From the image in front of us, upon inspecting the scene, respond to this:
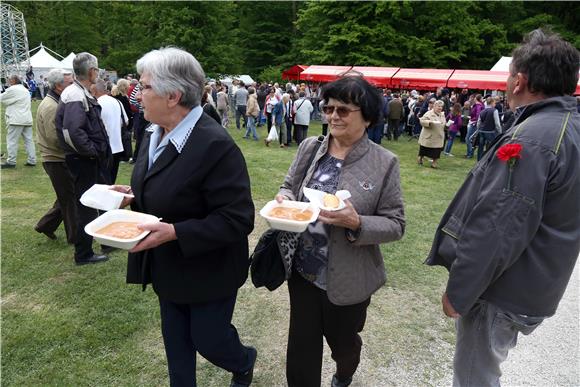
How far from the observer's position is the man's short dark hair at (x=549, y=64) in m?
1.73

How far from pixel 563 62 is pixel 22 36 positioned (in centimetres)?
3690

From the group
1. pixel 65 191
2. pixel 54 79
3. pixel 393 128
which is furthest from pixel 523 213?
pixel 393 128

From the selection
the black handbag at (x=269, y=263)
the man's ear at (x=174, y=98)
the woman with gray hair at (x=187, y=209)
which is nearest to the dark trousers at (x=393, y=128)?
the black handbag at (x=269, y=263)

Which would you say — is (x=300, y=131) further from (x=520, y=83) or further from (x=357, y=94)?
(x=520, y=83)

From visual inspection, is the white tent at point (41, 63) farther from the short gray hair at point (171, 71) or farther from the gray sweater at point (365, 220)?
the gray sweater at point (365, 220)

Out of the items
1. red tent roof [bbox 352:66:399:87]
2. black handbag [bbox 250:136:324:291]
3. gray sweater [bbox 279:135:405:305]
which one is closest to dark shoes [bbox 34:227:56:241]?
black handbag [bbox 250:136:324:291]

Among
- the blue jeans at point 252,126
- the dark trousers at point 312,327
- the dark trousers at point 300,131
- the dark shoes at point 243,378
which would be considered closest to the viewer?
the dark trousers at point 312,327

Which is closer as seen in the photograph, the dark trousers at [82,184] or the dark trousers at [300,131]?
the dark trousers at [82,184]

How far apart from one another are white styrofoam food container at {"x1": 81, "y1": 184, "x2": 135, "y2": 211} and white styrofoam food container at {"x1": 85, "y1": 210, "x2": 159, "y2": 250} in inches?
4.2

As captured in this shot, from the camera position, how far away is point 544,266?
1801mm

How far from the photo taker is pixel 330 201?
6.80 feet

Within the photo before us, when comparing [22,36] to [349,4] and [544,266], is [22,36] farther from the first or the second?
[544,266]

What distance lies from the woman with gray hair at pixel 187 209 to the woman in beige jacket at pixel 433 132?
368 inches

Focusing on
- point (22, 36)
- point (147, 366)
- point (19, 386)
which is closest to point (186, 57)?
point (147, 366)
